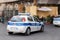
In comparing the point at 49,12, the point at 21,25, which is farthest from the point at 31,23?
the point at 49,12

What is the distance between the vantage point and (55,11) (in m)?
35.3

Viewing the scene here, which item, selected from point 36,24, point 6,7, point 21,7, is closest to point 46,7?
point 21,7

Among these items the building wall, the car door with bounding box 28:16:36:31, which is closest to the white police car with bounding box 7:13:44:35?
the car door with bounding box 28:16:36:31

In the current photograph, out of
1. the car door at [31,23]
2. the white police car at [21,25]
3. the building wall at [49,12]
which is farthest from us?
the building wall at [49,12]

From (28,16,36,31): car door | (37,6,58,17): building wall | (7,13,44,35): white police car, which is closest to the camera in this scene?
(7,13,44,35): white police car

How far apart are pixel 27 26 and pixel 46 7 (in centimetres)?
1893

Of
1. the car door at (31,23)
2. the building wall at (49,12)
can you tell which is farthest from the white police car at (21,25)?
the building wall at (49,12)

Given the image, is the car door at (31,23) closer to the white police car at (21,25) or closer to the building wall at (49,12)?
the white police car at (21,25)

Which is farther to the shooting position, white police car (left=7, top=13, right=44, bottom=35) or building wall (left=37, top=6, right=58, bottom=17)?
building wall (left=37, top=6, right=58, bottom=17)

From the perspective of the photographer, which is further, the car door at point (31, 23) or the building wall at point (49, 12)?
the building wall at point (49, 12)

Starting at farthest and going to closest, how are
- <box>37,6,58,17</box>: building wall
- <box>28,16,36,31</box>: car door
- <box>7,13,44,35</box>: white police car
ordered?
<box>37,6,58,17</box>: building wall < <box>28,16,36,31</box>: car door < <box>7,13,44,35</box>: white police car

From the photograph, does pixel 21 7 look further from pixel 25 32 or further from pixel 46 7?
pixel 25 32

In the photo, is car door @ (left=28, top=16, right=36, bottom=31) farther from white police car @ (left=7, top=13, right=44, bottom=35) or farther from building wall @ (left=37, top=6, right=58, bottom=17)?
building wall @ (left=37, top=6, right=58, bottom=17)

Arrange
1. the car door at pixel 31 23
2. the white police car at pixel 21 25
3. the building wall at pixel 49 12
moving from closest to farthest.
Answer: the white police car at pixel 21 25, the car door at pixel 31 23, the building wall at pixel 49 12
